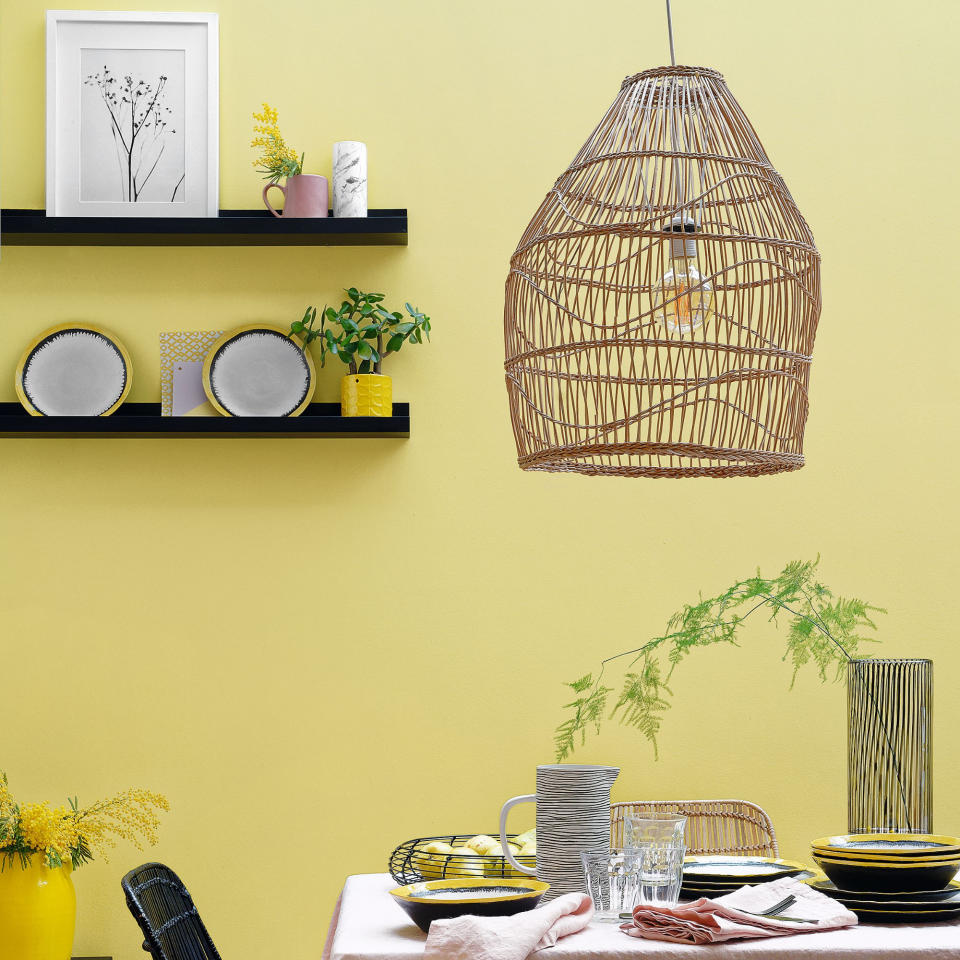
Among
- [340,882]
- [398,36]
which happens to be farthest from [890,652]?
[398,36]

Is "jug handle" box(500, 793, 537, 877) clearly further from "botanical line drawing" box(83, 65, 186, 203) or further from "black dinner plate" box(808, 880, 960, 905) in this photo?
"botanical line drawing" box(83, 65, 186, 203)

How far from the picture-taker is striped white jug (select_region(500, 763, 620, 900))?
1668 millimetres

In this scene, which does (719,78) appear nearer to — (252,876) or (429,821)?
(429,821)

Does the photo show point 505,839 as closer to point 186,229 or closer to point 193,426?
point 193,426

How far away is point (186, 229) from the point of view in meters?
2.55

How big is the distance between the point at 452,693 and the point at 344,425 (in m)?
0.68

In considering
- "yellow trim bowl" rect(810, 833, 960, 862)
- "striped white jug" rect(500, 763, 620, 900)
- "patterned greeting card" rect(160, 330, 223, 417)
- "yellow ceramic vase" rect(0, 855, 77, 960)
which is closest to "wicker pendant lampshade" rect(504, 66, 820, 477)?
"striped white jug" rect(500, 763, 620, 900)

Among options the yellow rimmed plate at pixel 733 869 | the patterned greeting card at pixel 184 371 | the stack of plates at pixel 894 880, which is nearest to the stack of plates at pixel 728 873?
the yellow rimmed plate at pixel 733 869

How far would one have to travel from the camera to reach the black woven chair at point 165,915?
1604mm

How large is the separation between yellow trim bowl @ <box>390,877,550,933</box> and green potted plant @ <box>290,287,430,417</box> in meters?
1.20

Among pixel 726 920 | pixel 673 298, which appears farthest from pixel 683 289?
pixel 726 920

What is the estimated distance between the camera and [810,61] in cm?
274

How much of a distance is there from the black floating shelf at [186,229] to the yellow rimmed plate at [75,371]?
22cm

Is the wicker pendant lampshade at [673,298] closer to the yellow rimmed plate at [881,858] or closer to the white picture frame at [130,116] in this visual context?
the yellow rimmed plate at [881,858]
